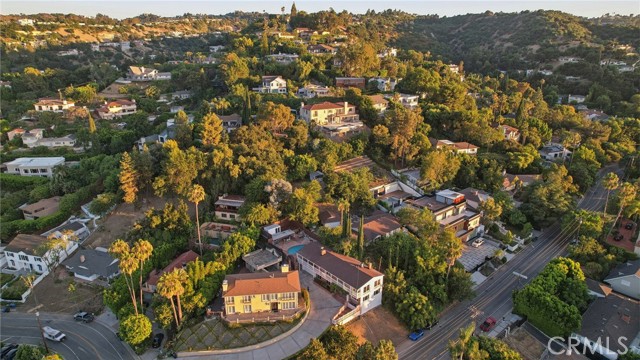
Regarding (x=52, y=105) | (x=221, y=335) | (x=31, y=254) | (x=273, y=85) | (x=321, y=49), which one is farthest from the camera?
(x=321, y=49)

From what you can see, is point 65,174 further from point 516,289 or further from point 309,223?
point 516,289

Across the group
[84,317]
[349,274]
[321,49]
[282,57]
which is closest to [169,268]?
[84,317]

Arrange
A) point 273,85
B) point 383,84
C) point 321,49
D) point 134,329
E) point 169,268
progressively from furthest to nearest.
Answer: point 321,49, point 383,84, point 273,85, point 169,268, point 134,329

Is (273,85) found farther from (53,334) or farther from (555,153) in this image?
(53,334)

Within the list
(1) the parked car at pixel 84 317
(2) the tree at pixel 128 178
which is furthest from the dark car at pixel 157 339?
(2) the tree at pixel 128 178

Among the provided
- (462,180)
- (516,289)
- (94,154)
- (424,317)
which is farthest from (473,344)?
(94,154)

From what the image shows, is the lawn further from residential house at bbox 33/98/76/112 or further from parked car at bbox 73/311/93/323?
residential house at bbox 33/98/76/112

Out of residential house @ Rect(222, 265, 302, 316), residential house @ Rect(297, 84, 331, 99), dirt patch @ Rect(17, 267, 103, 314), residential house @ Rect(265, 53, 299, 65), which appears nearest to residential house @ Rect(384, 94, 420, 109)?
residential house @ Rect(297, 84, 331, 99)
